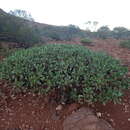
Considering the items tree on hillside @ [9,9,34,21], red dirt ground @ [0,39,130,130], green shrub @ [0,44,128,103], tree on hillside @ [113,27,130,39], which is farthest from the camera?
tree on hillside @ [9,9,34,21]

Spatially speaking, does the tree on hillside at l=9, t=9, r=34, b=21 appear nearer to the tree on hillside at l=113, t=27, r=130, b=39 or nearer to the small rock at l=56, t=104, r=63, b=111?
the tree on hillside at l=113, t=27, r=130, b=39

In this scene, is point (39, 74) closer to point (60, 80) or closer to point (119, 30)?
point (60, 80)

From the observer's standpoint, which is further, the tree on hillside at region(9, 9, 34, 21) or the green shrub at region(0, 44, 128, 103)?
the tree on hillside at region(9, 9, 34, 21)

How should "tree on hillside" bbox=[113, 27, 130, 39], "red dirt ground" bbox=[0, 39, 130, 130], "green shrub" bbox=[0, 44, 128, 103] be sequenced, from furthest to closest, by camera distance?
"tree on hillside" bbox=[113, 27, 130, 39] < "green shrub" bbox=[0, 44, 128, 103] < "red dirt ground" bbox=[0, 39, 130, 130]

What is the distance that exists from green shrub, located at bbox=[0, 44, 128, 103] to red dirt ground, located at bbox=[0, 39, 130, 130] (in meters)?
0.16

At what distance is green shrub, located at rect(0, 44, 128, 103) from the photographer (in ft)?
12.1

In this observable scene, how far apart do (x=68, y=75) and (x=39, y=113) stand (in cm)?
72

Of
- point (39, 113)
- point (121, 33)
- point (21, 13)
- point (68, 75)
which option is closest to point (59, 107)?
point (39, 113)

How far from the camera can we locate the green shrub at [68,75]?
3.68 m

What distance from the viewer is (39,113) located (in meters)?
3.67

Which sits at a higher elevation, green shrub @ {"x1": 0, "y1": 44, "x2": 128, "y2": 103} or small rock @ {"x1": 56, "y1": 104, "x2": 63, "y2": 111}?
green shrub @ {"x1": 0, "y1": 44, "x2": 128, "y2": 103}

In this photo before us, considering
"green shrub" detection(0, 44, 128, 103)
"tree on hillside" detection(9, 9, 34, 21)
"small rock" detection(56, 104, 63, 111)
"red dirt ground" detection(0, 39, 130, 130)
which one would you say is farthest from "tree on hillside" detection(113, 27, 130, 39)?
"small rock" detection(56, 104, 63, 111)

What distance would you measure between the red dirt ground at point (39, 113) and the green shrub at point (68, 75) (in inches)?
6.4

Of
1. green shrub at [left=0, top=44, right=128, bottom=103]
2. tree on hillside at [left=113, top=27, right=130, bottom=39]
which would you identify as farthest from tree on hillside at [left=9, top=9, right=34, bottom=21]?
green shrub at [left=0, top=44, right=128, bottom=103]
